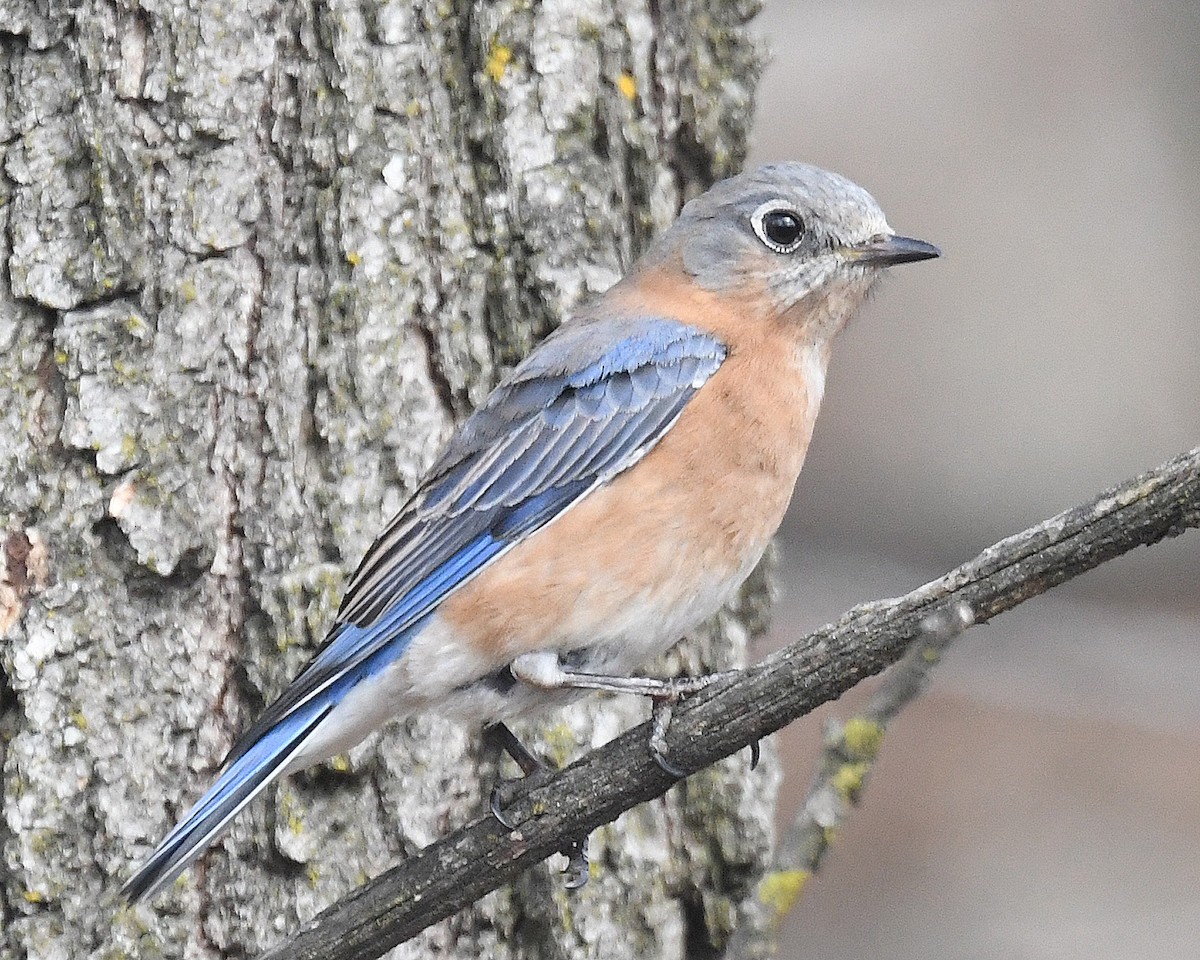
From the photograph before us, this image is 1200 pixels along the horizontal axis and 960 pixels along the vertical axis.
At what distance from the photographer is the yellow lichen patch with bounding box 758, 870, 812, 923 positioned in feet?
8.79

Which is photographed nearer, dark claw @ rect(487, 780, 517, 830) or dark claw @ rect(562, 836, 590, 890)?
dark claw @ rect(487, 780, 517, 830)

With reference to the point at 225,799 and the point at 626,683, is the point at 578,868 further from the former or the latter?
the point at 225,799

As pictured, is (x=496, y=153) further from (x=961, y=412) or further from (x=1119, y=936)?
(x=1119, y=936)

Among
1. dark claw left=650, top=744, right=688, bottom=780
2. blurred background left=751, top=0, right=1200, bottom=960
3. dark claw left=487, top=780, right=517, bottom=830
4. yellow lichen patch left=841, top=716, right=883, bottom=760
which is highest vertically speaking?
yellow lichen patch left=841, top=716, right=883, bottom=760

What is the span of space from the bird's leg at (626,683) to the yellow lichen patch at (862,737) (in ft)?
1.27

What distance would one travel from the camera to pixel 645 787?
2.93m

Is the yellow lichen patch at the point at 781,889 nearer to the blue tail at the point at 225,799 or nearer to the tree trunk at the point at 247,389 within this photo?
the blue tail at the point at 225,799

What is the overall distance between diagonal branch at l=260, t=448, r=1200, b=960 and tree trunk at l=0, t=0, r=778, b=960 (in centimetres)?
73

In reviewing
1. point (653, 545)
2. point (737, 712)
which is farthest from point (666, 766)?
point (653, 545)

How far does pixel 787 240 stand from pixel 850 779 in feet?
5.97

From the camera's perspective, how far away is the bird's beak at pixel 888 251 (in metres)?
3.90

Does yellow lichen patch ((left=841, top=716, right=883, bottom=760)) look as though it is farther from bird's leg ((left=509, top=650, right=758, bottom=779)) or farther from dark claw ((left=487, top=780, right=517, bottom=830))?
dark claw ((left=487, top=780, right=517, bottom=830))

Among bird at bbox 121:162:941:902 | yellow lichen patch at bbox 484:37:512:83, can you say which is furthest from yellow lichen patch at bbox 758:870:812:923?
yellow lichen patch at bbox 484:37:512:83

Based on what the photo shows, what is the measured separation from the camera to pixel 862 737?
95.7 inches
